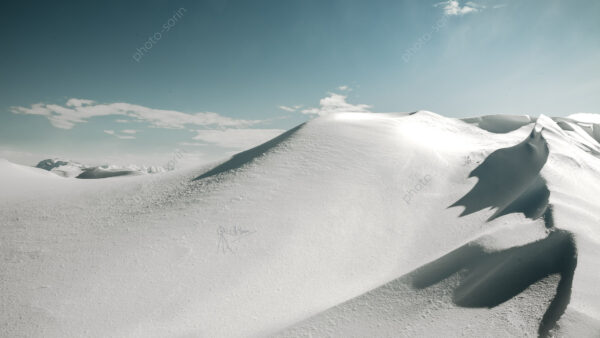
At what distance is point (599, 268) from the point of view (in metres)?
A: 3.32

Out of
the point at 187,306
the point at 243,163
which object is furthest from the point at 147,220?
the point at 243,163

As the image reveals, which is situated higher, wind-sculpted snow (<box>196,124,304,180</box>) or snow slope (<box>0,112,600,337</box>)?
wind-sculpted snow (<box>196,124,304,180</box>)

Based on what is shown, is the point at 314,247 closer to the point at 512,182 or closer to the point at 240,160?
the point at 240,160

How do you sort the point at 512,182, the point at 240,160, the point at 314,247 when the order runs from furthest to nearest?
the point at 240,160, the point at 512,182, the point at 314,247

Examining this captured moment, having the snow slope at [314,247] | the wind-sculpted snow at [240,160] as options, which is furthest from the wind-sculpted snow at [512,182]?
the wind-sculpted snow at [240,160]

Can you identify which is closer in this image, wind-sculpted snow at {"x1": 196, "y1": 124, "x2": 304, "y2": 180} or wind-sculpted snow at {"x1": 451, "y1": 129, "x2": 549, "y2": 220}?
wind-sculpted snow at {"x1": 451, "y1": 129, "x2": 549, "y2": 220}

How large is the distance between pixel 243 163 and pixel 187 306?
6.62 metres

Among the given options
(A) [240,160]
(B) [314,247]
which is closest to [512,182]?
(B) [314,247]

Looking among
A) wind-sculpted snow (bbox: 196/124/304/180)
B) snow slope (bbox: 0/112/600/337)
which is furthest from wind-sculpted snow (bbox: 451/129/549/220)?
wind-sculpted snow (bbox: 196/124/304/180)

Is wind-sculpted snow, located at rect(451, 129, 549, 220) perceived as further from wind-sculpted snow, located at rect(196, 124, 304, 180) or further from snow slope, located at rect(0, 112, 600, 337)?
wind-sculpted snow, located at rect(196, 124, 304, 180)

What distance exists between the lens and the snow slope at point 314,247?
3723mm

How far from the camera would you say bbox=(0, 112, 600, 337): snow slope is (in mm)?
3723

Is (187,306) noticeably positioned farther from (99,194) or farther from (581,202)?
(581,202)

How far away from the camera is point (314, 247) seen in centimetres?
687
